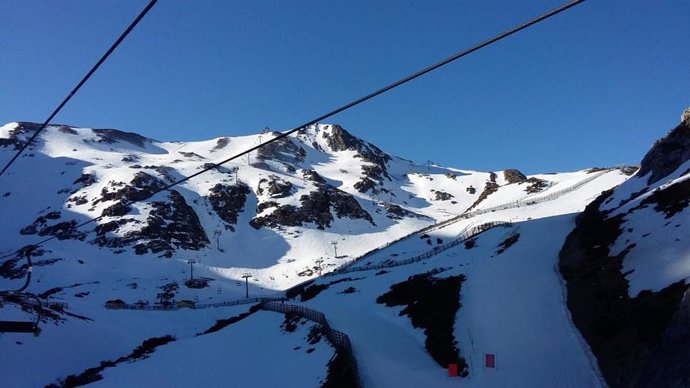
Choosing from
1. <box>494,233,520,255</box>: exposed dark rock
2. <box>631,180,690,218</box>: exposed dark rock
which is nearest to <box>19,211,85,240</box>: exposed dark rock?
<box>494,233,520,255</box>: exposed dark rock

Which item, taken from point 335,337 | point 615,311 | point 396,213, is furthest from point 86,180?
point 615,311

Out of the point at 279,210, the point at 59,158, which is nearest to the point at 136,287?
the point at 279,210

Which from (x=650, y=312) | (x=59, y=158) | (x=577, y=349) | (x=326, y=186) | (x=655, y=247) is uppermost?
(x=59, y=158)

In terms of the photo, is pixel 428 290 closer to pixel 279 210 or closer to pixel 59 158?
pixel 279 210

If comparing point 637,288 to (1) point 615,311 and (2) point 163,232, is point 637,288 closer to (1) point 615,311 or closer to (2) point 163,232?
(1) point 615,311

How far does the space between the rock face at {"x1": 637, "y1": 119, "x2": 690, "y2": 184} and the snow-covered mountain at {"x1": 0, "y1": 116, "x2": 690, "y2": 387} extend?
320 mm

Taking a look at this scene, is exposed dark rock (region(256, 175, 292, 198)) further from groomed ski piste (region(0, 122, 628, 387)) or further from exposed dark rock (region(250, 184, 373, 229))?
groomed ski piste (region(0, 122, 628, 387))

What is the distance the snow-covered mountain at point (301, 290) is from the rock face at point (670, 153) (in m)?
0.32

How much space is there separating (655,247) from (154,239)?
4685 inches

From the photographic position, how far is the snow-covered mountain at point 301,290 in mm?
24984

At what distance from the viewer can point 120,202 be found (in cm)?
13400

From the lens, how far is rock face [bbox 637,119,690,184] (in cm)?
4094

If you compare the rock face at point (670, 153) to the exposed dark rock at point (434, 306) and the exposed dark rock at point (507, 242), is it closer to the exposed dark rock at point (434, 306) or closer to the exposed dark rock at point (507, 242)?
the exposed dark rock at point (507, 242)

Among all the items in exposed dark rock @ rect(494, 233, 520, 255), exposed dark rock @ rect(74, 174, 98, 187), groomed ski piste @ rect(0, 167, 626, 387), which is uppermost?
exposed dark rock @ rect(74, 174, 98, 187)
